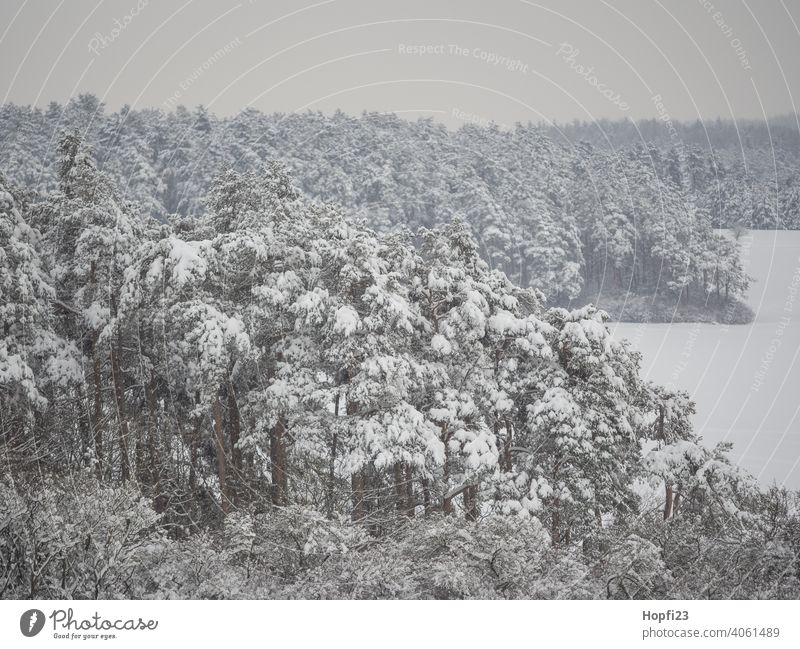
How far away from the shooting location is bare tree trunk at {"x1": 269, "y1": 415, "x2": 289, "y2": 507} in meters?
15.2

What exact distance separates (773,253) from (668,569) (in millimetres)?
20681

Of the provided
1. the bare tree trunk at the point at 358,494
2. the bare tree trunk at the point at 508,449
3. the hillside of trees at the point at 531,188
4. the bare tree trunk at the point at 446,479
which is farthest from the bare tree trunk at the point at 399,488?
the hillside of trees at the point at 531,188

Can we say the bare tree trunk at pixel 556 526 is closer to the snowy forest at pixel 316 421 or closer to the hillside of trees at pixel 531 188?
the snowy forest at pixel 316 421

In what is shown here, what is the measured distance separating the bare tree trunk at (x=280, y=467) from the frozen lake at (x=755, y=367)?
1440 cm

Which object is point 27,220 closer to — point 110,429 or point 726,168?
point 110,429

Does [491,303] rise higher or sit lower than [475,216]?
lower

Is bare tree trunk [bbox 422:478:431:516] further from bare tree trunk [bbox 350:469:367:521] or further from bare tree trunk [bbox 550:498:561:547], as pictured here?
bare tree trunk [bbox 550:498:561:547]

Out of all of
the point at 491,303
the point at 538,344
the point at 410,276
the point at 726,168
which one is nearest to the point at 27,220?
the point at 410,276

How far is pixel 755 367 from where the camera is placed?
86.0 feet

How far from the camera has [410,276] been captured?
53.1ft

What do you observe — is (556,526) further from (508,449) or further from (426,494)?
Answer: (426,494)

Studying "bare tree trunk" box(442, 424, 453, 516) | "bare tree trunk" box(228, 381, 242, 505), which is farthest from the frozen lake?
"bare tree trunk" box(228, 381, 242, 505)
